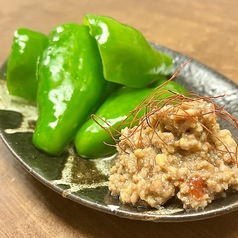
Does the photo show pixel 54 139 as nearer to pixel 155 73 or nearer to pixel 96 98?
pixel 96 98

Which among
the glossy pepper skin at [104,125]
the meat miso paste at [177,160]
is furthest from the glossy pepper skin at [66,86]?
the meat miso paste at [177,160]

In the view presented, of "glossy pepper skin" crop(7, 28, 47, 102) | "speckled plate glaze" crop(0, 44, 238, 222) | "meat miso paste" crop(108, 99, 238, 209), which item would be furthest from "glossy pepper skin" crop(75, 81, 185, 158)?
"glossy pepper skin" crop(7, 28, 47, 102)

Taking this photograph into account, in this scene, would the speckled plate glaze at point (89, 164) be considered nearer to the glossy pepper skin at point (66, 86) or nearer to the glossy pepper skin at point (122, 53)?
the glossy pepper skin at point (66, 86)

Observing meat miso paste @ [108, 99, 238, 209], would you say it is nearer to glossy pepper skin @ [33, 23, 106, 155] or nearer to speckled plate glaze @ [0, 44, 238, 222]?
speckled plate glaze @ [0, 44, 238, 222]

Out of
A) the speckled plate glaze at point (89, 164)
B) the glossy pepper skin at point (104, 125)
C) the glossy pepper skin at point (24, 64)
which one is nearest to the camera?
the speckled plate glaze at point (89, 164)

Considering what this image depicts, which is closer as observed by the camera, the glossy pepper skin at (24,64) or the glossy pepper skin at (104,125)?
the glossy pepper skin at (104,125)

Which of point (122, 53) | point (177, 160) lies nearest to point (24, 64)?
point (122, 53)

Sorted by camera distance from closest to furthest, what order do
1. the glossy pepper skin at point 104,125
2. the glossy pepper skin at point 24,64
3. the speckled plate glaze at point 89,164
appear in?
1. the speckled plate glaze at point 89,164
2. the glossy pepper skin at point 104,125
3. the glossy pepper skin at point 24,64

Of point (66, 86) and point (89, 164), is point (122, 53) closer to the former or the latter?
point (66, 86)
